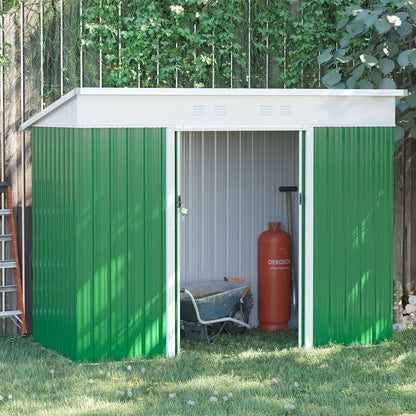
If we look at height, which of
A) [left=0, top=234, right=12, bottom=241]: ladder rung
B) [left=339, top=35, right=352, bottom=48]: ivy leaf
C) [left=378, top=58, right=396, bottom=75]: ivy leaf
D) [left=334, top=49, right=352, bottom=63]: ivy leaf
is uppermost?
[left=339, top=35, right=352, bottom=48]: ivy leaf

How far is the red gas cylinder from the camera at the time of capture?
852 centimetres

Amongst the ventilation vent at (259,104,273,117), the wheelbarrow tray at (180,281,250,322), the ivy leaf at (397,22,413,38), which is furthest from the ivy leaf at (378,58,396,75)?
the wheelbarrow tray at (180,281,250,322)

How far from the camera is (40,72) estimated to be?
8.34m

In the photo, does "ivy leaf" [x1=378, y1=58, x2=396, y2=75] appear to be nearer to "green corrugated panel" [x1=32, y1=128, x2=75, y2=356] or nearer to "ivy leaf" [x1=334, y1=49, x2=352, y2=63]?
"ivy leaf" [x1=334, y1=49, x2=352, y2=63]

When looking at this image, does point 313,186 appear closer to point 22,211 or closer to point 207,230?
point 207,230

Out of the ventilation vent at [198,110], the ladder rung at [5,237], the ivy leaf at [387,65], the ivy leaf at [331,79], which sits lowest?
the ladder rung at [5,237]

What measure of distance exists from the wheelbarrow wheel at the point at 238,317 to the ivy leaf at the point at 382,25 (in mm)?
2825

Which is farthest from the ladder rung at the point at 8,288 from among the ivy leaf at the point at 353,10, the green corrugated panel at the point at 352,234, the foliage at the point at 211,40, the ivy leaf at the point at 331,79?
the ivy leaf at the point at 353,10

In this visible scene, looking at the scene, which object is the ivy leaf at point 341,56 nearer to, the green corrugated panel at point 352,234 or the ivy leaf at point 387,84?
the ivy leaf at point 387,84

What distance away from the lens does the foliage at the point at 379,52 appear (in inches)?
314

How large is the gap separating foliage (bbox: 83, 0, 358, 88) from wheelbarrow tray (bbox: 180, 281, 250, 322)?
2033mm

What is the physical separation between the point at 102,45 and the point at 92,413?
159 inches

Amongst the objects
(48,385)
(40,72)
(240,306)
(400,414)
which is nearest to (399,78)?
(240,306)

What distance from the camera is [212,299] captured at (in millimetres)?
7891
